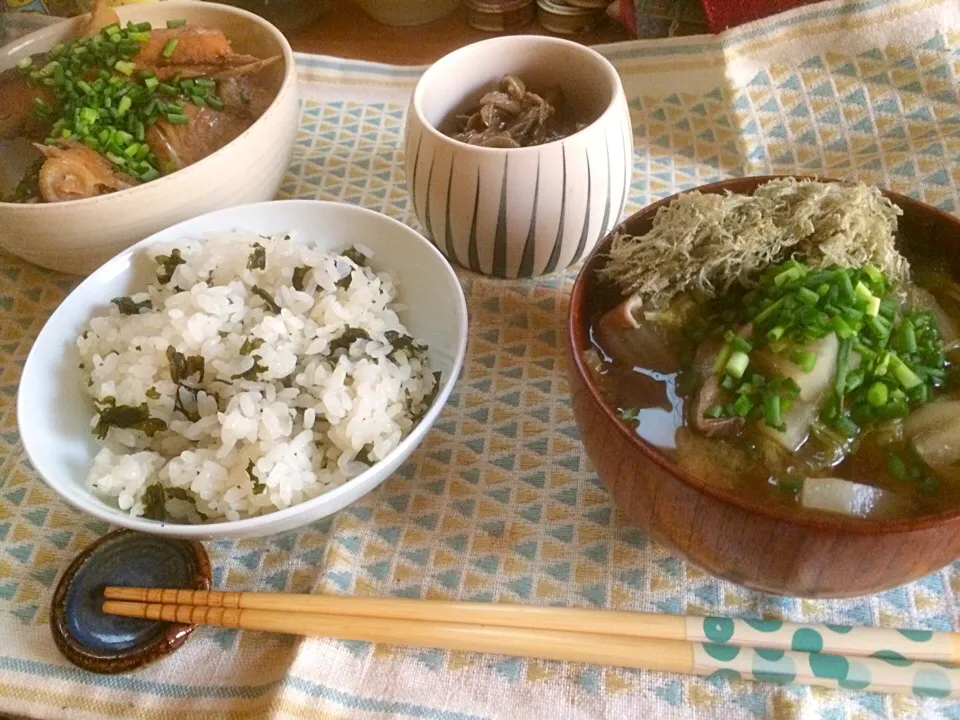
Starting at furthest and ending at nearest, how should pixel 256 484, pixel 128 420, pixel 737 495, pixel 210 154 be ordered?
pixel 210 154 < pixel 128 420 < pixel 256 484 < pixel 737 495

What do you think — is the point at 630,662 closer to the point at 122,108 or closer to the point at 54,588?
the point at 54,588

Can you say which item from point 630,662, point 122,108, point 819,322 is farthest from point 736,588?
point 122,108

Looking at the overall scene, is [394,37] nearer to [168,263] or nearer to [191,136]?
[191,136]

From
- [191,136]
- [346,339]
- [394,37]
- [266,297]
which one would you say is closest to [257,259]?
[266,297]

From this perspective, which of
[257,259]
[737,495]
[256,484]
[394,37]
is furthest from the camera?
[394,37]

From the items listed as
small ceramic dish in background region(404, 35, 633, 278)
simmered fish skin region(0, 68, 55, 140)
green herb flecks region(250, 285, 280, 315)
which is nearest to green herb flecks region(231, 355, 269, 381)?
green herb flecks region(250, 285, 280, 315)

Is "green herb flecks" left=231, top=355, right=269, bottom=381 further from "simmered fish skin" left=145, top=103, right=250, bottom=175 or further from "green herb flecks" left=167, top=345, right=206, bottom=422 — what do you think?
"simmered fish skin" left=145, top=103, right=250, bottom=175

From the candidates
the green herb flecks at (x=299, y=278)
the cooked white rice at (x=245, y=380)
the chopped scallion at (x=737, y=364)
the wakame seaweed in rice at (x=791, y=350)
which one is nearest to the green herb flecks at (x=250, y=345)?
the cooked white rice at (x=245, y=380)

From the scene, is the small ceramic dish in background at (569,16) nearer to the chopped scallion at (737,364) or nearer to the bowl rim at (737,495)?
the bowl rim at (737,495)
